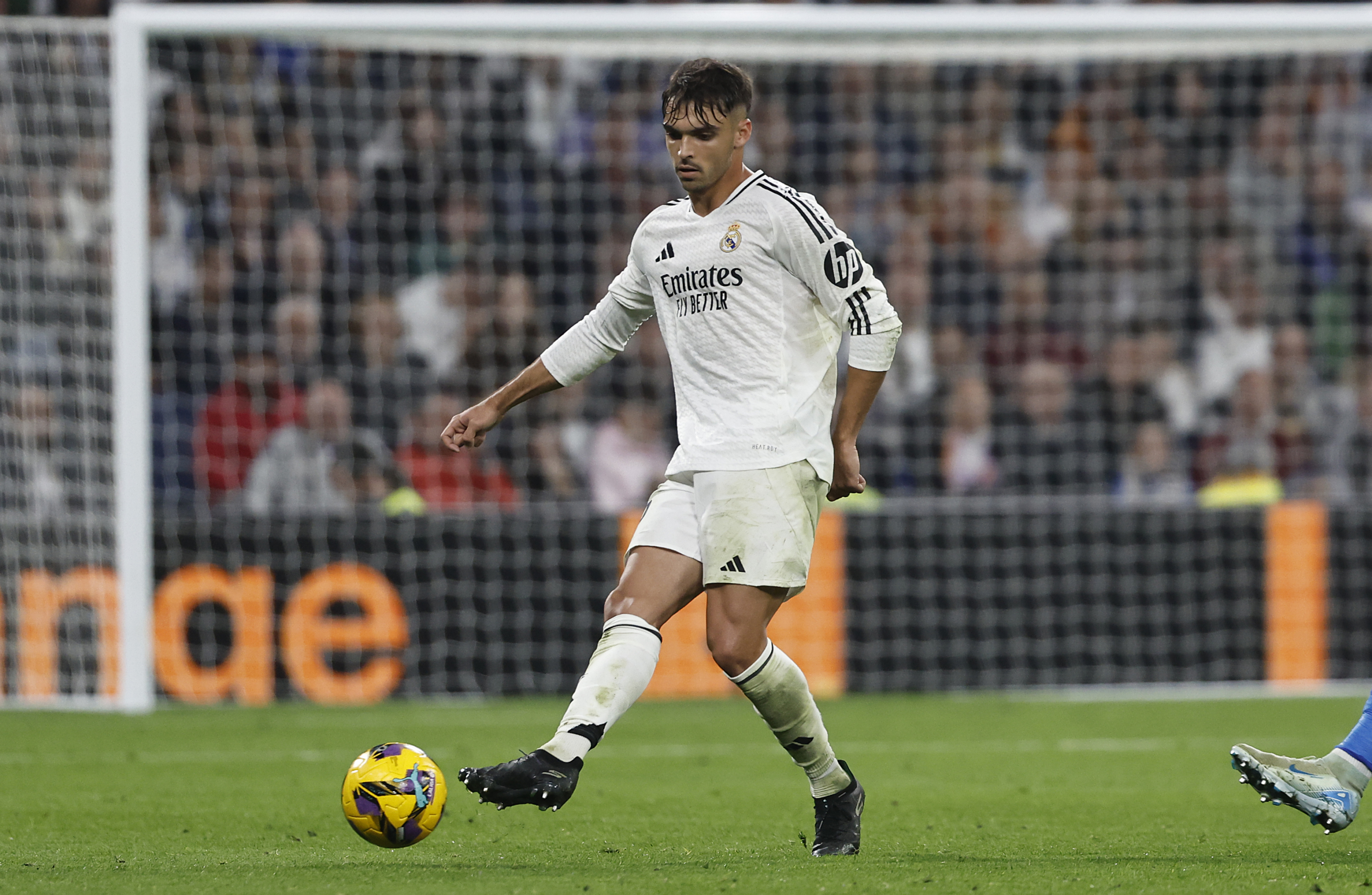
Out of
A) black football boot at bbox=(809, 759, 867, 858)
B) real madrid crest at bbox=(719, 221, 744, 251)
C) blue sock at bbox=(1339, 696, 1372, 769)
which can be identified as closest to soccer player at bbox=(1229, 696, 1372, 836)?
blue sock at bbox=(1339, 696, 1372, 769)

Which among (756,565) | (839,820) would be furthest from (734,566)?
(839,820)

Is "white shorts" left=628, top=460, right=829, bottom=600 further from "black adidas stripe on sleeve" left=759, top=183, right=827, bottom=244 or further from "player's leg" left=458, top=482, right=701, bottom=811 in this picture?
"black adidas stripe on sleeve" left=759, top=183, right=827, bottom=244

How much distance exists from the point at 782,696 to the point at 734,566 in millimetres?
358

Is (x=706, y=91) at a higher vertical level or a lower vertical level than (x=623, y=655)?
higher

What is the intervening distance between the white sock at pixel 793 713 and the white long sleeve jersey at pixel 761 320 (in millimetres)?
481

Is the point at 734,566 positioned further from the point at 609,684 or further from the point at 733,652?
the point at 609,684

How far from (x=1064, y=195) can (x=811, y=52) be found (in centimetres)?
293

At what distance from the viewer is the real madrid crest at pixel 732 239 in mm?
4410

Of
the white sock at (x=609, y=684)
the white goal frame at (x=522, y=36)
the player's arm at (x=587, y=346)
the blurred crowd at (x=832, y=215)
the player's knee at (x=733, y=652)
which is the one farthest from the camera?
the blurred crowd at (x=832, y=215)

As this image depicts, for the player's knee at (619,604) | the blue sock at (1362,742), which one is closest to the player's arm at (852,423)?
the player's knee at (619,604)

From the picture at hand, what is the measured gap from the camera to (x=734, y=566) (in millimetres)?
4332

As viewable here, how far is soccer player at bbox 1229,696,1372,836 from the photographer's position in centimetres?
416

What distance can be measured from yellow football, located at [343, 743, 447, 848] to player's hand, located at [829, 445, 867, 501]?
118 centimetres

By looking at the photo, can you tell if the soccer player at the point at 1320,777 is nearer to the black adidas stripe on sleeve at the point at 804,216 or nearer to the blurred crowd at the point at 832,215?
the black adidas stripe on sleeve at the point at 804,216
